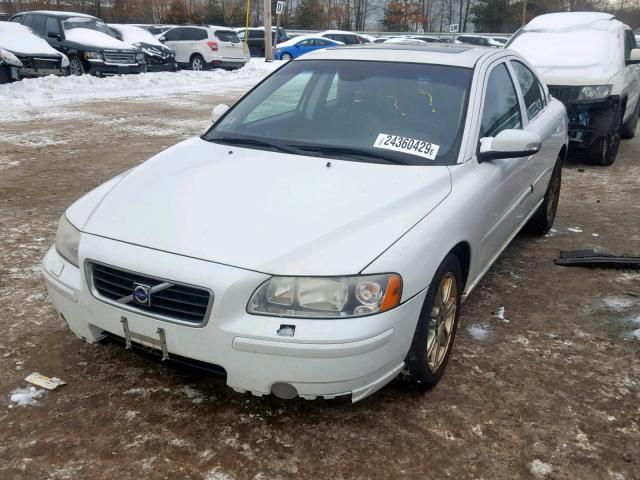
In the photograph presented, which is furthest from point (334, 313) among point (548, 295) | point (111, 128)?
point (111, 128)

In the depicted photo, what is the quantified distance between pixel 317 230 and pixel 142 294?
771 mm

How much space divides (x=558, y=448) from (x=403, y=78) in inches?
87.5

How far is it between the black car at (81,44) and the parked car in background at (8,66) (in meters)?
2.61

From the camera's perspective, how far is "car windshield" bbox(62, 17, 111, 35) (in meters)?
15.1

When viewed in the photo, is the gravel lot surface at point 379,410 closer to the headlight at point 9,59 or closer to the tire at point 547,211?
the tire at point 547,211

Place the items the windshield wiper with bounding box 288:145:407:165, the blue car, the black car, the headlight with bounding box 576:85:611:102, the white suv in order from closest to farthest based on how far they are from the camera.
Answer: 1. the windshield wiper with bounding box 288:145:407:165
2. the headlight with bounding box 576:85:611:102
3. the black car
4. the white suv
5. the blue car

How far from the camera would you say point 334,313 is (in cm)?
238

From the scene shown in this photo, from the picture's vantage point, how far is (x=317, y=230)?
8.39 ft

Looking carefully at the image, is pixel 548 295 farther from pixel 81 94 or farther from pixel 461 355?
pixel 81 94

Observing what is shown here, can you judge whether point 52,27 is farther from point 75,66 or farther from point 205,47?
point 205,47

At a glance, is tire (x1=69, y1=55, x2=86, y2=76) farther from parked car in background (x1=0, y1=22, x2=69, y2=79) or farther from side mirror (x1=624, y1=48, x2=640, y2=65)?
side mirror (x1=624, y1=48, x2=640, y2=65)

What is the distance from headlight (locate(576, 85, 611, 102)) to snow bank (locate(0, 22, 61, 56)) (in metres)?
→ 11.2

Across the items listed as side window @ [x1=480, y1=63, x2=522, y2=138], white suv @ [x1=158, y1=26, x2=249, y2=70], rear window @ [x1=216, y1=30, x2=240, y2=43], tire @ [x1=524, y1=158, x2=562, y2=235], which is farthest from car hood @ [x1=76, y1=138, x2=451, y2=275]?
rear window @ [x1=216, y1=30, x2=240, y2=43]

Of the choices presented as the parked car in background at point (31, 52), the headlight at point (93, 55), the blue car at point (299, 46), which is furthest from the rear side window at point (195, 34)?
the parked car in background at point (31, 52)
